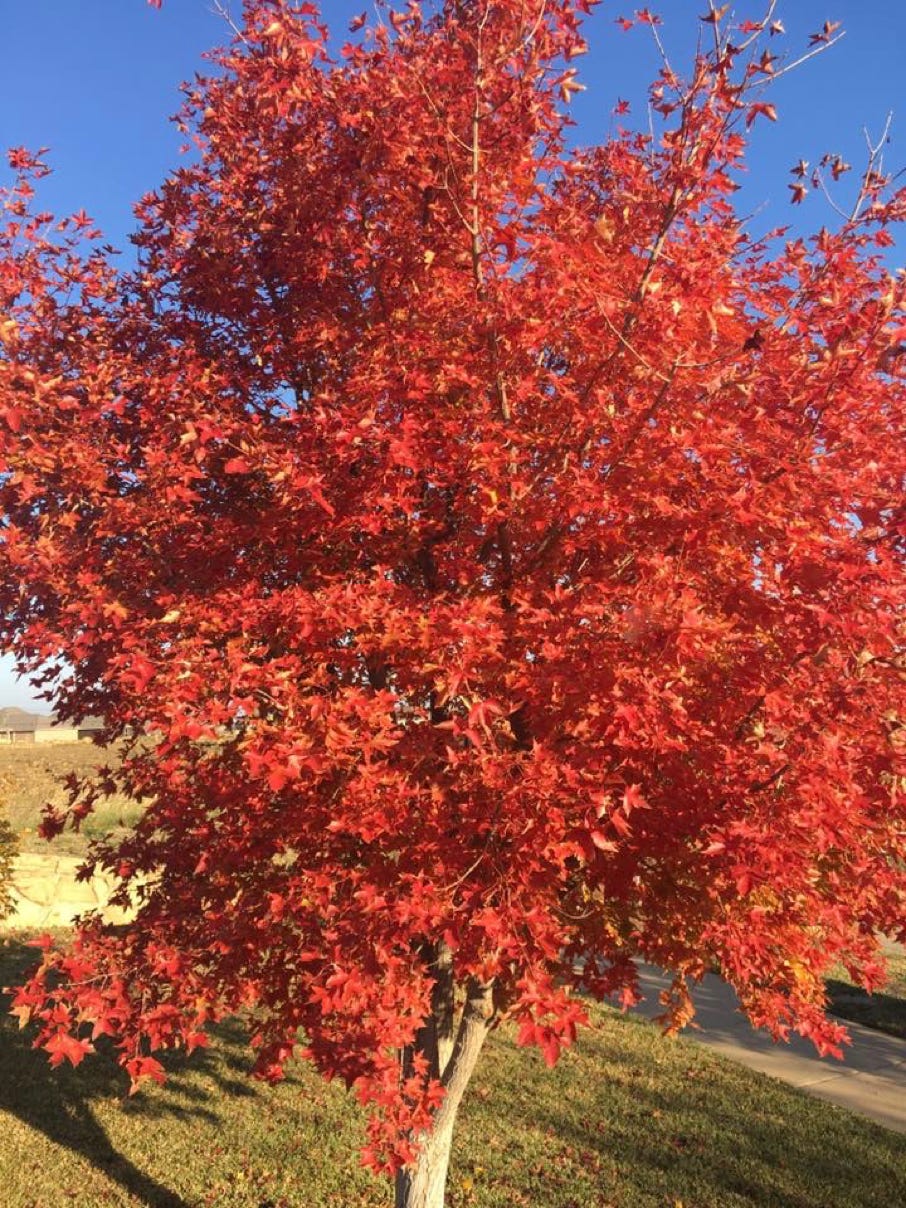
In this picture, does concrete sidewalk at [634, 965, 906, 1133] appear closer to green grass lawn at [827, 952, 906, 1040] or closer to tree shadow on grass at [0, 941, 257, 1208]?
green grass lawn at [827, 952, 906, 1040]

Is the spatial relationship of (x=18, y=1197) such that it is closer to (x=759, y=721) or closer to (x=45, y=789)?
(x=759, y=721)

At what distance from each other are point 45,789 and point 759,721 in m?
24.0

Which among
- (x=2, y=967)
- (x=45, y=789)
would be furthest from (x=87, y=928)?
(x=45, y=789)

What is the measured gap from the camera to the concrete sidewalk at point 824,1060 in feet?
27.9

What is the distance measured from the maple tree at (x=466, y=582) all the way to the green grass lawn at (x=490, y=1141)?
196 centimetres

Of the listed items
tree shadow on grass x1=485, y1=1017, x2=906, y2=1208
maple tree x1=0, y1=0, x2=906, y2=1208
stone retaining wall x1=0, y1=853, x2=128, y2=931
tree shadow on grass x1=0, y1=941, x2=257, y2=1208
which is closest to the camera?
maple tree x1=0, y1=0, x2=906, y2=1208

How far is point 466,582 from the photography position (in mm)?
4113

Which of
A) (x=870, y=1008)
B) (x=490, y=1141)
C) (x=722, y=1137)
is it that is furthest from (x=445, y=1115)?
(x=870, y=1008)

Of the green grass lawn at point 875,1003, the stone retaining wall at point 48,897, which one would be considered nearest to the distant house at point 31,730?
the stone retaining wall at point 48,897

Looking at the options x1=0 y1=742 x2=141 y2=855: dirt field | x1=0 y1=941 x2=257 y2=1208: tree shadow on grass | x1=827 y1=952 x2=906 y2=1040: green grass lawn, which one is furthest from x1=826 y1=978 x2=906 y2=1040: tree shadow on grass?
x1=0 y1=742 x2=141 y2=855: dirt field

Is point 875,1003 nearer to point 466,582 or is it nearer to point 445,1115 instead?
point 445,1115

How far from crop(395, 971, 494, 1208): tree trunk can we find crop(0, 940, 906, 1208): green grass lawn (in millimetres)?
1315

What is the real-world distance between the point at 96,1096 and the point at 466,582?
284 inches

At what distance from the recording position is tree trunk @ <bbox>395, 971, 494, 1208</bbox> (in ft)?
16.7
